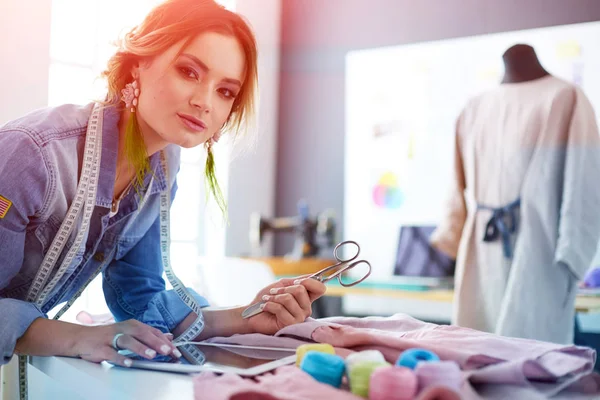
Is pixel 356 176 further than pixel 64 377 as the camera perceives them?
Yes

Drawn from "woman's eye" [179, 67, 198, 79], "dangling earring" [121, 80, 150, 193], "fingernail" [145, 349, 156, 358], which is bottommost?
"fingernail" [145, 349, 156, 358]

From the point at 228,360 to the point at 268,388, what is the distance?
0.73 feet

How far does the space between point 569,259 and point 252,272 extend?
4.21 feet

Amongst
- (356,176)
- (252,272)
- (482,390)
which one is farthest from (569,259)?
(482,390)

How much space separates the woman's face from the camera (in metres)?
1.13

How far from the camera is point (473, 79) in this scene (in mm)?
3535

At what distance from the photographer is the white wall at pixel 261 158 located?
164 inches

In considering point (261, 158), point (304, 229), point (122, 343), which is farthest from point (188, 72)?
point (261, 158)

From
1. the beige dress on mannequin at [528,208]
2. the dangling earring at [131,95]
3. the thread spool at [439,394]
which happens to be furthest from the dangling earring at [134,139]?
the beige dress on mannequin at [528,208]

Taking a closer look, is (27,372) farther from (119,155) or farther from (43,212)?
(119,155)

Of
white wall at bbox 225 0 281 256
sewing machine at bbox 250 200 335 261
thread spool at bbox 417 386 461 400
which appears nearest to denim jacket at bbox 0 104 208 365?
thread spool at bbox 417 386 461 400

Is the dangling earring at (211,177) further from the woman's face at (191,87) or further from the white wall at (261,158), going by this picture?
the white wall at (261,158)

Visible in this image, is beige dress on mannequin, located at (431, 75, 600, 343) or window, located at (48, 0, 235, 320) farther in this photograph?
beige dress on mannequin, located at (431, 75, 600, 343)

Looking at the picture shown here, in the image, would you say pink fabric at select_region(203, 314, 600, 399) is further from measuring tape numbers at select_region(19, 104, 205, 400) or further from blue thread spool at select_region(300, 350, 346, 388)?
measuring tape numbers at select_region(19, 104, 205, 400)
